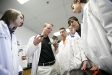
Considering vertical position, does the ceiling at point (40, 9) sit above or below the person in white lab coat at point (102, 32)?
above

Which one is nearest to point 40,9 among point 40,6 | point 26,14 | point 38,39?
point 40,6

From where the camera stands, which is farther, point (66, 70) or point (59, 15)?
point (59, 15)

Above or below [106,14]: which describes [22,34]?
above

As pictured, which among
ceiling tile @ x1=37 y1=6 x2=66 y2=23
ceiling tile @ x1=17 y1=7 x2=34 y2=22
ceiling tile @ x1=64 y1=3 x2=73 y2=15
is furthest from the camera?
ceiling tile @ x1=37 y1=6 x2=66 y2=23

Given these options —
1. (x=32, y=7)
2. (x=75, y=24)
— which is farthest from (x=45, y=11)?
(x=75, y=24)

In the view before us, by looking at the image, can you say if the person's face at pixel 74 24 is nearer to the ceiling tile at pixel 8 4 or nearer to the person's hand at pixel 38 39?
the person's hand at pixel 38 39

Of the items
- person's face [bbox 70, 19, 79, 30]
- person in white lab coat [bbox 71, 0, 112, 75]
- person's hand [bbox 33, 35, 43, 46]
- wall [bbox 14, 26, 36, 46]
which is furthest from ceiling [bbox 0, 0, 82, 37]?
person in white lab coat [bbox 71, 0, 112, 75]

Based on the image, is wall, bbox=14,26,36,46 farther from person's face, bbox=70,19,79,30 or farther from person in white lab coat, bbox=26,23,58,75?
person's face, bbox=70,19,79,30

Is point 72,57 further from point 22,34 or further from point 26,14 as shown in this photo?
point 22,34

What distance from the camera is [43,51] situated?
1818 millimetres

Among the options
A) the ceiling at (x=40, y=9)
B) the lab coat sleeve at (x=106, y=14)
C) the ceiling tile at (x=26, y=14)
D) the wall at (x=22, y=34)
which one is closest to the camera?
the lab coat sleeve at (x=106, y=14)

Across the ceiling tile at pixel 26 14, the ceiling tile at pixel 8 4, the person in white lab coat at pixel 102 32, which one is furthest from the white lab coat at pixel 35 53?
the ceiling tile at pixel 26 14

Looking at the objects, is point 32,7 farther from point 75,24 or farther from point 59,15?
point 75,24

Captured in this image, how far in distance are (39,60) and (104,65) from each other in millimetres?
1256
